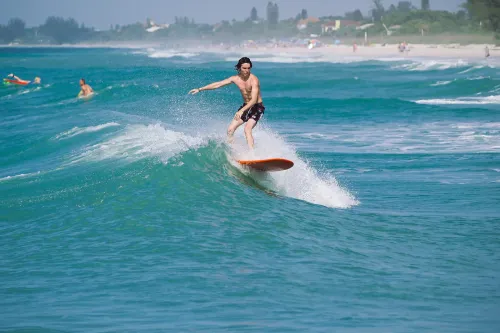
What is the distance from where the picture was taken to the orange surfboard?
11273 millimetres

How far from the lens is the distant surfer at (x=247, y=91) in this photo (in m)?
10.9

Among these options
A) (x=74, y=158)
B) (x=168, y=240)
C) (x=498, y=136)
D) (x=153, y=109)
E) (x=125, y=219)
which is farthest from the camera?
(x=153, y=109)

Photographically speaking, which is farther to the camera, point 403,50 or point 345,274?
point 403,50

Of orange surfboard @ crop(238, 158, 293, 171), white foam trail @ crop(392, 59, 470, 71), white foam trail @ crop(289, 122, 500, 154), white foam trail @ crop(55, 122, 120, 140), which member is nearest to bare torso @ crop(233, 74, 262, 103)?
orange surfboard @ crop(238, 158, 293, 171)

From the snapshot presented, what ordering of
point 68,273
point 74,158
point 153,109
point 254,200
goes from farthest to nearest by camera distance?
point 153,109 < point 74,158 < point 254,200 < point 68,273

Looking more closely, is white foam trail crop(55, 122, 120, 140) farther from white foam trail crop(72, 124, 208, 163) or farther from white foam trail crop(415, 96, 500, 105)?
white foam trail crop(415, 96, 500, 105)

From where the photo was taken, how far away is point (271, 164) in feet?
37.2

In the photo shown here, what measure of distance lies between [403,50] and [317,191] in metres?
75.7

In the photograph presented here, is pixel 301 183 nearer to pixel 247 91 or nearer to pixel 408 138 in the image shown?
pixel 247 91

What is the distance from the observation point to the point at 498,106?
28906 mm

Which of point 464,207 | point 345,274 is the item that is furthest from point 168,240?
point 464,207

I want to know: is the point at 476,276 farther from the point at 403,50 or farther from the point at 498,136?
the point at 403,50

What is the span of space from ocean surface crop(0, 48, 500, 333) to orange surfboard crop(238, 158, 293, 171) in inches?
10.5

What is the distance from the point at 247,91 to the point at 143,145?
386 cm
